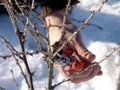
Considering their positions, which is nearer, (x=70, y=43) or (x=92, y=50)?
(x=70, y=43)

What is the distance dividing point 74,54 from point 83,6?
1.67m

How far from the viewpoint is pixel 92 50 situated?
3164mm

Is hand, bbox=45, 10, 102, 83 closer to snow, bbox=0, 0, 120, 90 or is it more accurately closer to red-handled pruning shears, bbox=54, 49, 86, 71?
red-handled pruning shears, bbox=54, 49, 86, 71

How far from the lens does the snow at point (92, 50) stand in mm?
2895

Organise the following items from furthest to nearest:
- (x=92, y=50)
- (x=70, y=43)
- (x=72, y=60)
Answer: (x=92, y=50) → (x=70, y=43) → (x=72, y=60)

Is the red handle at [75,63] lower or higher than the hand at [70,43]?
lower

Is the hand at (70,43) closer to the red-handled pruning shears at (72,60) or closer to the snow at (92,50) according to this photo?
the red-handled pruning shears at (72,60)

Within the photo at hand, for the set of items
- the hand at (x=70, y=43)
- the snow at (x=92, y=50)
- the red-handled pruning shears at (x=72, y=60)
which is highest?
the snow at (x=92, y=50)

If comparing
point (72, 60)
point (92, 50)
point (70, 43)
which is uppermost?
point (92, 50)

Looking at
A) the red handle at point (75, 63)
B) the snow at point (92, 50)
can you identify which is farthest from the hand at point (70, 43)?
the snow at point (92, 50)

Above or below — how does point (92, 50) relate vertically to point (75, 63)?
above

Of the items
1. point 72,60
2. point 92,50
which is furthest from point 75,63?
point 92,50

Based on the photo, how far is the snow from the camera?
2895 mm

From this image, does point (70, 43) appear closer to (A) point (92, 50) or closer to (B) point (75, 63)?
(B) point (75, 63)
